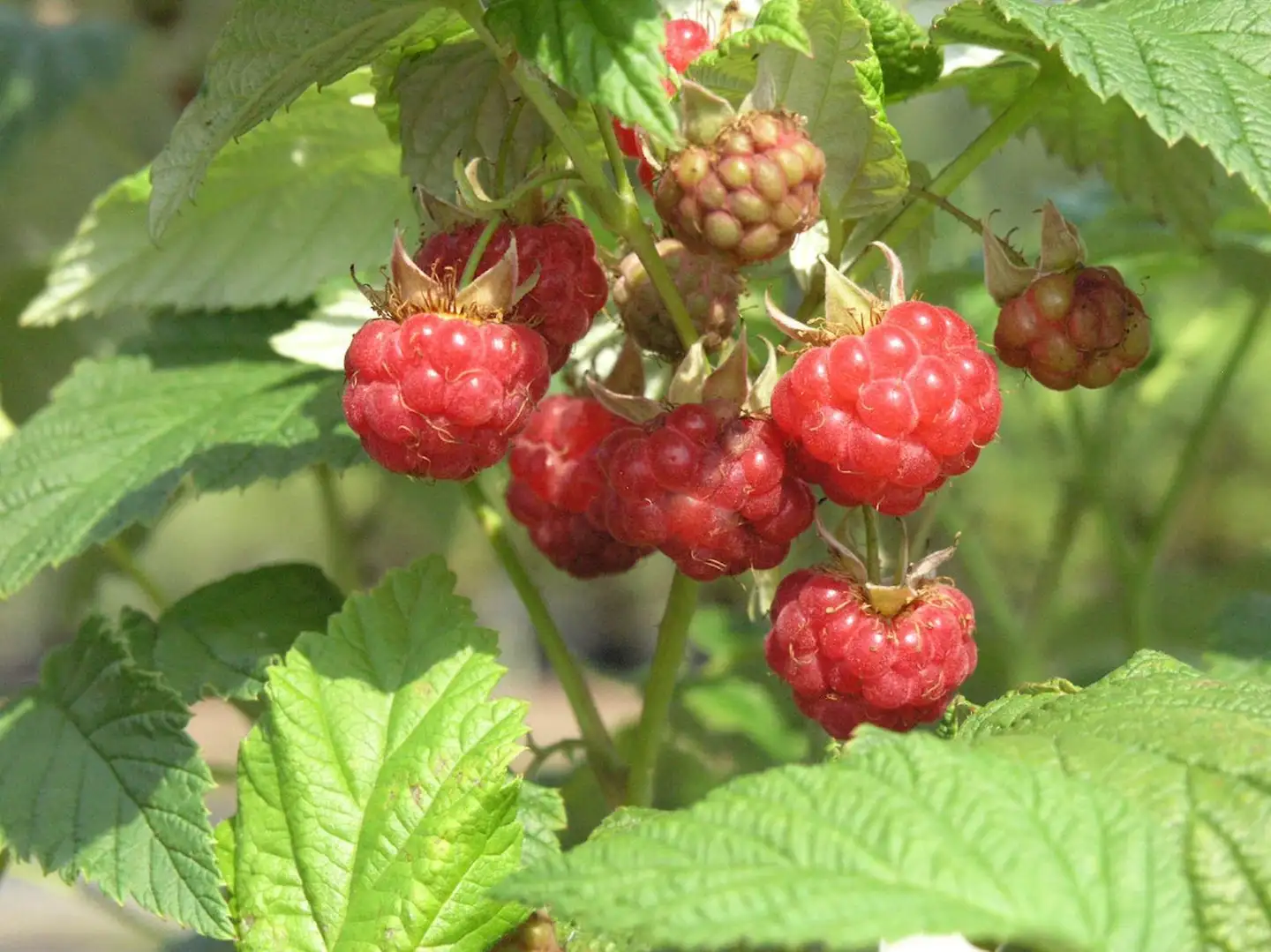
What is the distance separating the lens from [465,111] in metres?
0.91

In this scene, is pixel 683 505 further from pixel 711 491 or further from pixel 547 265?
pixel 547 265

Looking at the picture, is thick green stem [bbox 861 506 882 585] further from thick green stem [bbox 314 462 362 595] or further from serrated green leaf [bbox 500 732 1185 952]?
thick green stem [bbox 314 462 362 595]

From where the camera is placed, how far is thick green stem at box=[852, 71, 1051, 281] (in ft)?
3.05

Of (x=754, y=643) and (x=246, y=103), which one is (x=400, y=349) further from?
(x=754, y=643)

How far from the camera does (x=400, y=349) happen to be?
0.81 m

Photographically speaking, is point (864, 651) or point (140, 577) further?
point (140, 577)

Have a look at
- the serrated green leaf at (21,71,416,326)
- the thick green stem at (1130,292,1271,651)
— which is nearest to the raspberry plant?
the serrated green leaf at (21,71,416,326)

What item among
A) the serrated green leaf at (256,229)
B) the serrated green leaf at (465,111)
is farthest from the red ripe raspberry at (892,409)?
the serrated green leaf at (256,229)

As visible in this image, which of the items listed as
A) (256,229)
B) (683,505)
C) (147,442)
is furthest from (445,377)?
(256,229)

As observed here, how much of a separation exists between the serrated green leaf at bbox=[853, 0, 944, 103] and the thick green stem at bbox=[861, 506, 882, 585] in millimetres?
263

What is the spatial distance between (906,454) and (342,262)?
2.15ft

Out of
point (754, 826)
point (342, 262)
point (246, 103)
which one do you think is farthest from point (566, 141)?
point (342, 262)

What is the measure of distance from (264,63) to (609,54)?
8.3 inches

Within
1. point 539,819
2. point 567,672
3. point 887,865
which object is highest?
point 567,672
